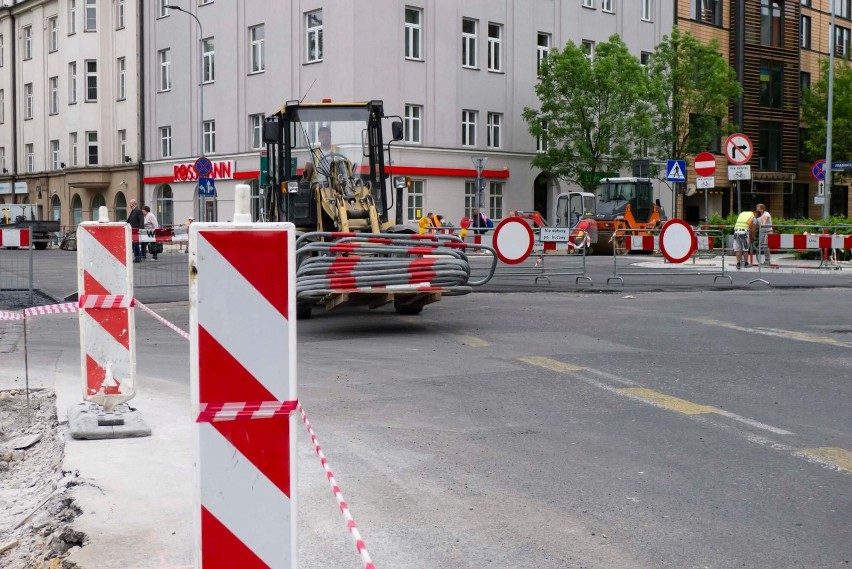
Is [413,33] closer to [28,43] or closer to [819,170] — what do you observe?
[819,170]

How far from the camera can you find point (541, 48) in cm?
4878

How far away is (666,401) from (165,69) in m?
46.8

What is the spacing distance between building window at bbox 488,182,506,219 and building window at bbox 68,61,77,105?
2437cm

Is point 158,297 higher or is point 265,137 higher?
point 265,137

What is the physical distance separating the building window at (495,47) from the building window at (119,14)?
65.8ft

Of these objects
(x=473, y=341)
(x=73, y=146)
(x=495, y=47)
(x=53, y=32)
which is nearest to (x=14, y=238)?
(x=473, y=341)

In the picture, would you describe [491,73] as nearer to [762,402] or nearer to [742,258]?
[742,258]

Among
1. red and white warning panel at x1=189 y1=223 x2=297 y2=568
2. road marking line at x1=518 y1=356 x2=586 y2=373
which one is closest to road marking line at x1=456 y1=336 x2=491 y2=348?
road marking line at x1=518 y1=356 x2=586 y2=373

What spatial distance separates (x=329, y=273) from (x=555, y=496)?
287 inches

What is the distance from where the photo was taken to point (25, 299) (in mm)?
18188

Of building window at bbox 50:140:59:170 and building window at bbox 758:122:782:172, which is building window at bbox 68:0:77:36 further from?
building window at bbox 758:122:782:172

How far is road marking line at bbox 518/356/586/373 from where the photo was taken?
10453mm

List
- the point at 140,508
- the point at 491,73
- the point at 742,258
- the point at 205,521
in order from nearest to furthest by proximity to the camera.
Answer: the point at 205,521 < the point at 140,508 < the point at 742,258 < the point at 491,73

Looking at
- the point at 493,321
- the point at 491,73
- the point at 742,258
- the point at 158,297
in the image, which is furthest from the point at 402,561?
the point at 491,73
